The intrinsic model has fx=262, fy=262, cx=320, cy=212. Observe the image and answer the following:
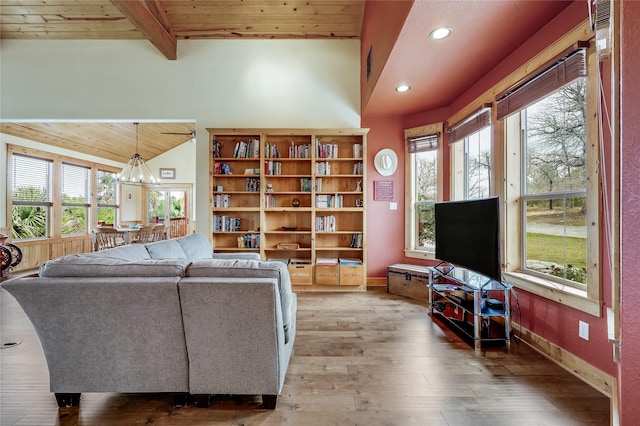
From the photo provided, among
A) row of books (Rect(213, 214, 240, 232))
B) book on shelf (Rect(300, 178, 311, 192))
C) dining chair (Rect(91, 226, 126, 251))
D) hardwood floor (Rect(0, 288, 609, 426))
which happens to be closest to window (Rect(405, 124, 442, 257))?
book on shelf (Rect(300, 178, 311, 192))

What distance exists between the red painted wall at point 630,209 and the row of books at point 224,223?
4.03 meters

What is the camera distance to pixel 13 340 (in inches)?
93.0

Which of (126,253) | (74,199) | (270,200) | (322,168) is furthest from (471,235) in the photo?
(74,199)

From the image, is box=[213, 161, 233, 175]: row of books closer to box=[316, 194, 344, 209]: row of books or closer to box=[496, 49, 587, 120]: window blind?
box=[316, 194, 344, 209]: row of books

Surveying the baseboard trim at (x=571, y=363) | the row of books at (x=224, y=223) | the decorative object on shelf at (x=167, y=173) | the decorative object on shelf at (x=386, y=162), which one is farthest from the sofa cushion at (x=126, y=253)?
the decorative object on shelf at (x=167, y=173)

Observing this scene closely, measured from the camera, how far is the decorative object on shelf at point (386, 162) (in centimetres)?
406

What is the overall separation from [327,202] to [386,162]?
3.62 ft

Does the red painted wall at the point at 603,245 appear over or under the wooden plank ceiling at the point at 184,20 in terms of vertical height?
under

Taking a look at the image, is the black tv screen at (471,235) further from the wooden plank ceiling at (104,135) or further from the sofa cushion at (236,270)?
the wooden plank ceiling at (104,135)

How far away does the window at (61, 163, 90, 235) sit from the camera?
18.6 feet

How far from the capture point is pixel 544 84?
82.5 inches

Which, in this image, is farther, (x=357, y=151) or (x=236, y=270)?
(x=357, y=151)

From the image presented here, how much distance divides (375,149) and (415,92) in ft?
3.48

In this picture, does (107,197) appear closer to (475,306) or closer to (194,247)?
(194,247)
